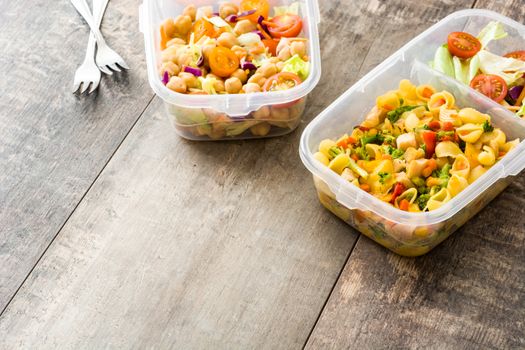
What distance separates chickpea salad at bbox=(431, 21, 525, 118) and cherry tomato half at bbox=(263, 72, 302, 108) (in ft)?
1.00

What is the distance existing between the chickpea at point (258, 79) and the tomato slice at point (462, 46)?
406 millimetres

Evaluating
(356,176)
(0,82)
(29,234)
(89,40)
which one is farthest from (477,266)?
(0,82)

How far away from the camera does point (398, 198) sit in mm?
1373

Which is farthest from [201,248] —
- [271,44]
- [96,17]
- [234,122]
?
[96,17]

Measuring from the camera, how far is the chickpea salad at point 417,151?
54.4 inches

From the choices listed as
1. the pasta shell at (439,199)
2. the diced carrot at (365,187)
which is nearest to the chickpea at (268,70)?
the diced carrot at (365,187)

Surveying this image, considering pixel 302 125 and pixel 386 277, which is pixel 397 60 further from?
pixel 386 277

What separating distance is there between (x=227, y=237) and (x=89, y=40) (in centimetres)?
63

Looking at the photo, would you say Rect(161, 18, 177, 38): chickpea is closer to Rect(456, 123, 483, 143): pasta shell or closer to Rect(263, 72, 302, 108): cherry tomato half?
Rect(263, 72, 302, 108): cherry tomato half

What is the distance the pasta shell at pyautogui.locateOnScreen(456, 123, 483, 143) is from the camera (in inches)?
55.6

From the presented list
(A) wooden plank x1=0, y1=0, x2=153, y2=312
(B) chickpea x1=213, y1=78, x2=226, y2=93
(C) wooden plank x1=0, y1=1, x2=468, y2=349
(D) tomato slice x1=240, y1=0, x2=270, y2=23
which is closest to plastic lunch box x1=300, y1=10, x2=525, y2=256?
(C) wooden plank x1=0, y1=1, x2=468, y2=349

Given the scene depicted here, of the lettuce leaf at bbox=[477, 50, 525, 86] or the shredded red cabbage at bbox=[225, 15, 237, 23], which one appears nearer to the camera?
the lettuce leaf at bbox=[477, 50, 525, 86]

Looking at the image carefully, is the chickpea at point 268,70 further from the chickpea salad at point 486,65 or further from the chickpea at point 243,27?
the chickpea salad at point 486,65

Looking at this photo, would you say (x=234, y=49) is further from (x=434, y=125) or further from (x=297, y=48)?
(x=434, y=125)
